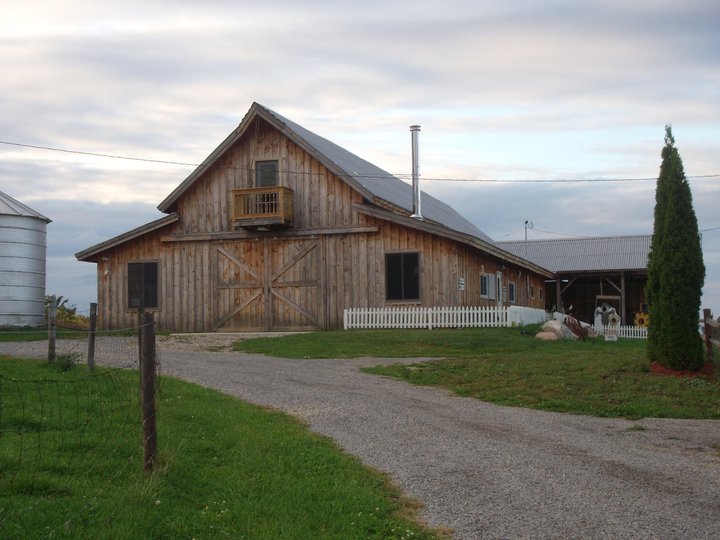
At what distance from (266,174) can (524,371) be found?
16629mm

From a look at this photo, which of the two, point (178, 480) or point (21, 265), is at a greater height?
point (21, 265)

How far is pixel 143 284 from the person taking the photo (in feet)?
112

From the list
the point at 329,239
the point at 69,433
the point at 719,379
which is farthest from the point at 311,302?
the point at 69,433

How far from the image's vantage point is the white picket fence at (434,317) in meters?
30.2

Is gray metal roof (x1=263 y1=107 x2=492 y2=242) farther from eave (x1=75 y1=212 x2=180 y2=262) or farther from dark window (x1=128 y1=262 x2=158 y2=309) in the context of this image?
dark window (x1=128 y1=262 x2=158 y2=309)

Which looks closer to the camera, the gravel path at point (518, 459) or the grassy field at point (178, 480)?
the grassy field at point (178, 480)

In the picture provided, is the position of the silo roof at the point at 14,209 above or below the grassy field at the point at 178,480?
above

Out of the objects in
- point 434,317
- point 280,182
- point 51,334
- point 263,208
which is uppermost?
point 280,182

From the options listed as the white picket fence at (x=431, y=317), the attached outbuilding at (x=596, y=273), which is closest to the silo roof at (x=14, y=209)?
the white picket fence at (x=431, y=317)

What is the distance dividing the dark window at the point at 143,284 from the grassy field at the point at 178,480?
21.9 m

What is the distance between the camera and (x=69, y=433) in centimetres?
996

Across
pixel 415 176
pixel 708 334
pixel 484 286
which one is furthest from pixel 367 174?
pixel 708 334

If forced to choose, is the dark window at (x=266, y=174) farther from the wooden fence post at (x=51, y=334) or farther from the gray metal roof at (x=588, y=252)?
the gray metal roof at (x=588, y=252)

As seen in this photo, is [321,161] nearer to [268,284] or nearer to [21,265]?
[268,284]
